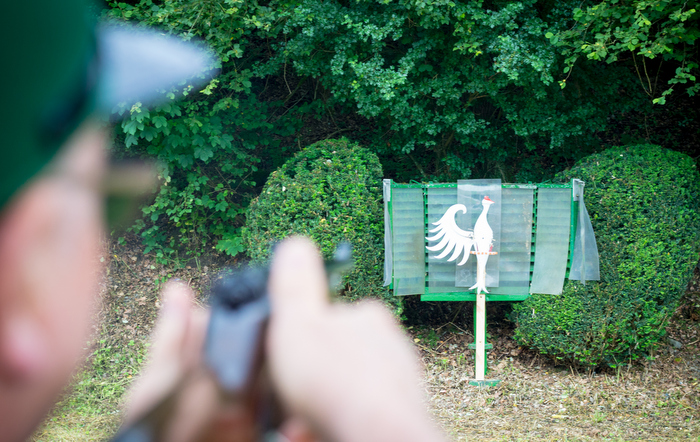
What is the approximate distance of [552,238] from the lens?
5418mm

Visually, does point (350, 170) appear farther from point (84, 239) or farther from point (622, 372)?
point (84, 239)

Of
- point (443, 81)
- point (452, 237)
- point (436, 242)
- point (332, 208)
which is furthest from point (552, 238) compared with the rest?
point (332, 208)

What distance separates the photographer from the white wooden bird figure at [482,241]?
5293 millimetres

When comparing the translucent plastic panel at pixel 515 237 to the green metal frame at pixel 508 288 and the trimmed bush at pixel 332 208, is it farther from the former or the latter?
the trimmed bush at pixel 332 208

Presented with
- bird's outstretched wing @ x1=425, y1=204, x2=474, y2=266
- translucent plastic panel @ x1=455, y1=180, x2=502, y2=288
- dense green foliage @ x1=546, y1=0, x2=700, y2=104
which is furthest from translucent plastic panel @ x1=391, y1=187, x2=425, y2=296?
dense green foliage @ x1=546, y1=0, x2=700, y2=104

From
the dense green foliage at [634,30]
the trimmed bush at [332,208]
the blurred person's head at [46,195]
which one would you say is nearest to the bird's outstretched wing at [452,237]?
the trimmed bush at [332,208]

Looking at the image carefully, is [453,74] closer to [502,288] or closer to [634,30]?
[634,30]

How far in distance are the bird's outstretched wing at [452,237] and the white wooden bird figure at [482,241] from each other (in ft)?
0.27

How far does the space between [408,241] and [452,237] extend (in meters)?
0.47

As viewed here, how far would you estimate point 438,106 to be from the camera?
613cm

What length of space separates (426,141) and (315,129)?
1421mm

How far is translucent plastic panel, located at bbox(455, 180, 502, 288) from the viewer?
5.34m

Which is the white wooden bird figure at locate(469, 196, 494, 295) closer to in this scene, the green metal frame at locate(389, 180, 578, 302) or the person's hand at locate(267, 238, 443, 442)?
the green metal frame at locate(389, 180, 578, 302)

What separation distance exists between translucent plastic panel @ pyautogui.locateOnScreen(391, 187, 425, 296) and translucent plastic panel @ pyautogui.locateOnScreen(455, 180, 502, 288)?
417 mm
